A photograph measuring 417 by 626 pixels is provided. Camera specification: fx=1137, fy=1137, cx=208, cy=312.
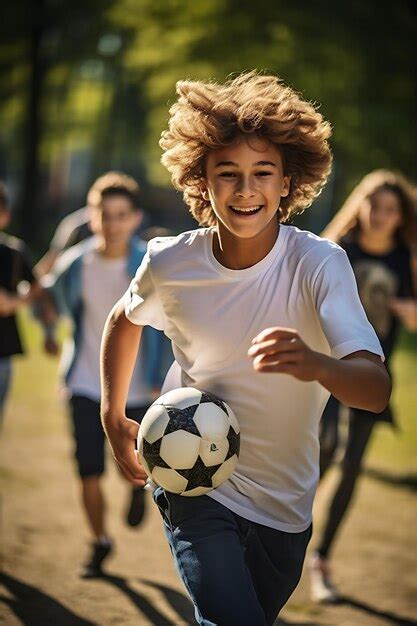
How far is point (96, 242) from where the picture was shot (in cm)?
732

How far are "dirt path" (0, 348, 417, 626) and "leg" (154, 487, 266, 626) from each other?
2063 millimetres

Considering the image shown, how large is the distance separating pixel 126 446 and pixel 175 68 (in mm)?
25084

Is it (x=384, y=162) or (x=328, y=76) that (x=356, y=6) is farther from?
(x=384, y=162)

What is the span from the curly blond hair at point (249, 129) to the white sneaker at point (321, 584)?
2867mm

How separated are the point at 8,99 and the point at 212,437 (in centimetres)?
3035

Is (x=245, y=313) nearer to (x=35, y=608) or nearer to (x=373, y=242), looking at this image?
(x=35, y=608)

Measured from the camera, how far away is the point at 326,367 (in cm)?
313

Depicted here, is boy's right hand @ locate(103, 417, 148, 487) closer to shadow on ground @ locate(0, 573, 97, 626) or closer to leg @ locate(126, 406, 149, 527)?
shadow on ground @ locate(0, 573, 97, 626)

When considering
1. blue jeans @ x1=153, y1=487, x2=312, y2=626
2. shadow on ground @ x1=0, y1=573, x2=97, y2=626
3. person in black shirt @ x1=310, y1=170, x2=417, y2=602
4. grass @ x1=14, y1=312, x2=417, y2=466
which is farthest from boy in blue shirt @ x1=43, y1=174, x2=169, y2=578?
blue jeans @ x1=153, y1=487, x2=312, y2=626

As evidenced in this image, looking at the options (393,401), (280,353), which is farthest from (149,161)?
(280,353)

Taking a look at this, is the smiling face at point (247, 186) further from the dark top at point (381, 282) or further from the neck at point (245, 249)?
the dark top at point (381, 282)

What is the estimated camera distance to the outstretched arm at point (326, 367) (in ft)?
9.82

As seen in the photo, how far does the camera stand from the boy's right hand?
3953 mm

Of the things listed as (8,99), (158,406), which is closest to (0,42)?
(8,99)
